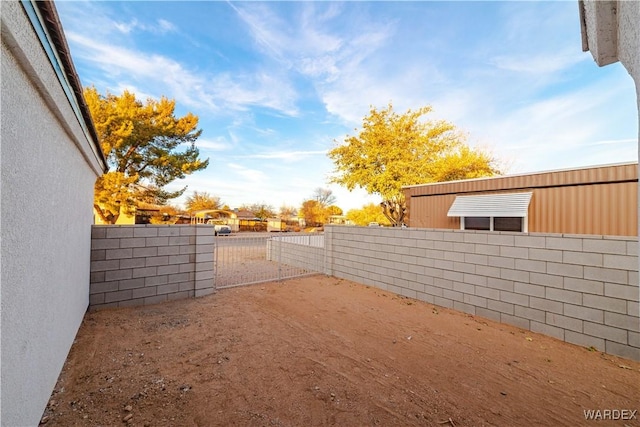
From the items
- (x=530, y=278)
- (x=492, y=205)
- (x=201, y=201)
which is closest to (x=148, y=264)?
(x=530, y=278)

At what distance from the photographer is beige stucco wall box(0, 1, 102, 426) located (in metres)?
1.21

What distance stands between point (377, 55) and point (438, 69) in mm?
2561

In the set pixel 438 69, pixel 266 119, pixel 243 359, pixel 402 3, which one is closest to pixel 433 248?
pixel 243 359

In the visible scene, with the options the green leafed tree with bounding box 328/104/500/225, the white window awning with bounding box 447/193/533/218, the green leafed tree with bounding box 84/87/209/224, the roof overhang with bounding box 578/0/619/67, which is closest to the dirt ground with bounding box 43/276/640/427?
the roof overhang with bounding box 578/0/619/67

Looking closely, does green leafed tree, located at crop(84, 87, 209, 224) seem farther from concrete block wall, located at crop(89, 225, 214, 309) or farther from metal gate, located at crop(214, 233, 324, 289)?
concrete block wall, located at crop(89, 225, 214, 309)

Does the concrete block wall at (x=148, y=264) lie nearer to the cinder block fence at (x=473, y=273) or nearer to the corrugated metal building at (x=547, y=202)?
the cinder block fence at (x=473, y=273)

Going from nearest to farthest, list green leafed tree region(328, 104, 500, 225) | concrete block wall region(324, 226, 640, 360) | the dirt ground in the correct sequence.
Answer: the dirt ground
concrete block wall region(324, 226, 640, 360)
green leafed tree region(328, 104, 500, 225)

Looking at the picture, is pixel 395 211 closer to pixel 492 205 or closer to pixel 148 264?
pixel 492 205

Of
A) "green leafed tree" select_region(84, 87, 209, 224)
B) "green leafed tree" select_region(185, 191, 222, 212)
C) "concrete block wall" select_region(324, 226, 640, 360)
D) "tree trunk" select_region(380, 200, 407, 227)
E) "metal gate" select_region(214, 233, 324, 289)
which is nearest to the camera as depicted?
"concrete block wall" select_region(324, 226, 640, 360)

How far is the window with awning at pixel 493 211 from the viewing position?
21.3 ft

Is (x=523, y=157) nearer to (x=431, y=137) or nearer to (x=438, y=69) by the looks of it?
(x=431, y=137)

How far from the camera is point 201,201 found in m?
37.9

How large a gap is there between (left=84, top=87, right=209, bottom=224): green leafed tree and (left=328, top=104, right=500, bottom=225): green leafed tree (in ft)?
34.2

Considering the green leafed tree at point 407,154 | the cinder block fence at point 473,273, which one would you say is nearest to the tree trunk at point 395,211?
→ the green leafed tree at point 407,154
